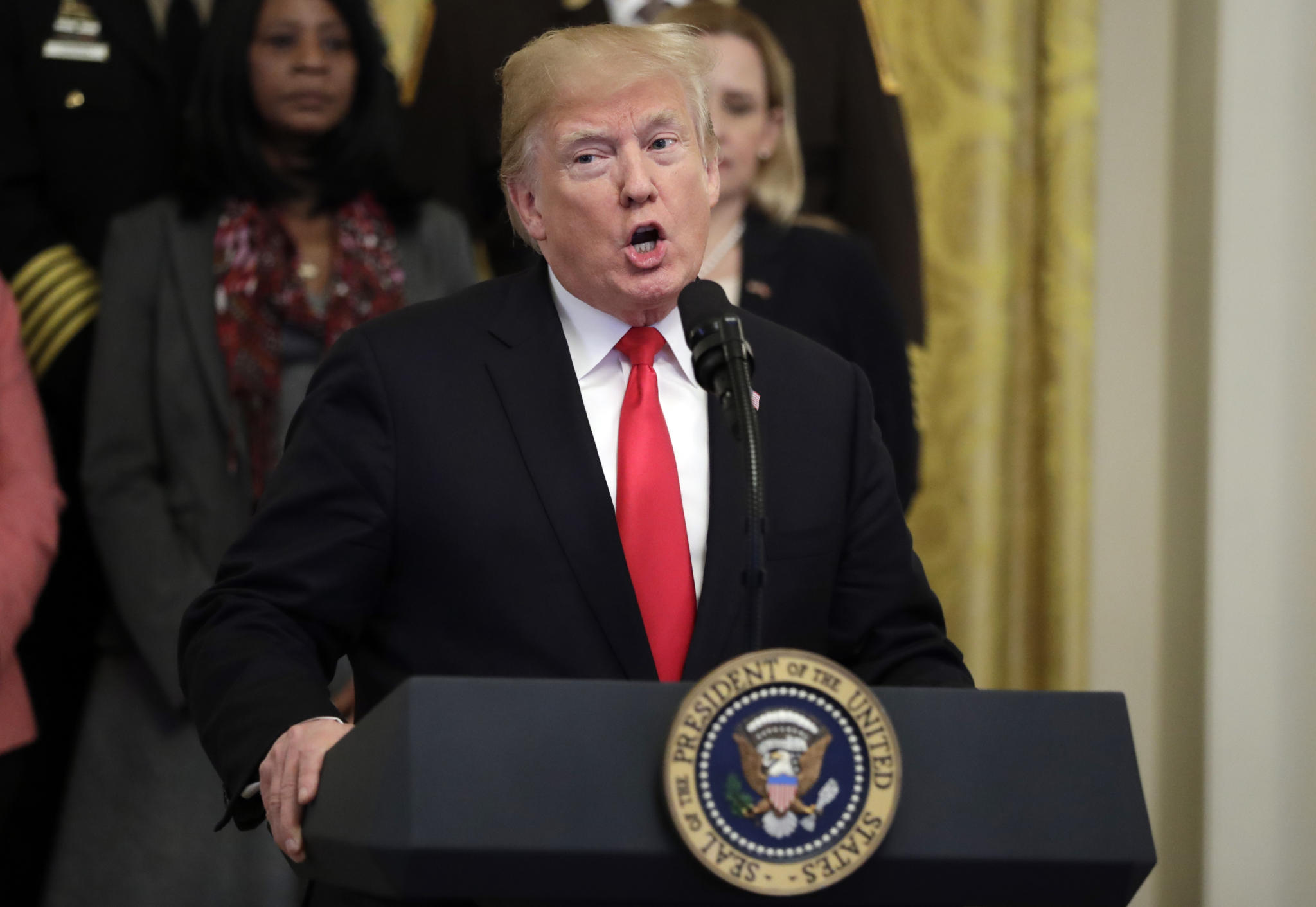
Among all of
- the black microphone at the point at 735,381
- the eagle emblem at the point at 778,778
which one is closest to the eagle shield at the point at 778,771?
the eagle emblem at the point at 778,778

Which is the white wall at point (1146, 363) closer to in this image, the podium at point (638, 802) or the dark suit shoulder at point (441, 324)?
the dark suit shoulder at point (441, 324)

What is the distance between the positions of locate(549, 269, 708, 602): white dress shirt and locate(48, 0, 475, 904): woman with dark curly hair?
1088mm

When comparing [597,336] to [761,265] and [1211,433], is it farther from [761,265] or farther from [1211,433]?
[1211,433]

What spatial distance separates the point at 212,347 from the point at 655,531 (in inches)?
56.9

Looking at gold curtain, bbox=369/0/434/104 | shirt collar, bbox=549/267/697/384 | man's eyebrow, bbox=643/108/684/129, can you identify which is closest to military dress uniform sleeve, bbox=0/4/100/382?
gold curtain, bbox=369/0/434/104

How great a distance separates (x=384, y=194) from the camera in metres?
2.90

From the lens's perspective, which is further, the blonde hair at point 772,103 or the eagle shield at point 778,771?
the blonde hair at point 772,103

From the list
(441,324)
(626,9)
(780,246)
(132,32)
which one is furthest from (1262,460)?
(132,32)

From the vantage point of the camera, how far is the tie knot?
5.47ft

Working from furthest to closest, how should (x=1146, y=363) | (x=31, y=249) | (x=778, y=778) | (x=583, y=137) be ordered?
(x=1146, y=363), (x=31, y=249), (x=583, y=137), (x=778, y=778)

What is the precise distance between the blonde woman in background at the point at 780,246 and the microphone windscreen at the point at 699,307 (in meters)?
1.43

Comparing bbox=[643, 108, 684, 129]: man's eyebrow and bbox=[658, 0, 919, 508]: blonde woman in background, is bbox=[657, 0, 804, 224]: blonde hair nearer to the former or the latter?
bbox=[658, 0, 919, 508]: blonde woman in background

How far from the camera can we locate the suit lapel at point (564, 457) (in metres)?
1.51

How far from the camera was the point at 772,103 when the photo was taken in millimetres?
2891
